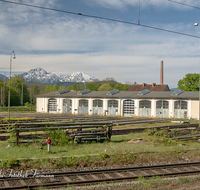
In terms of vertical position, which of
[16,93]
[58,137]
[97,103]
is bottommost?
[58,137]

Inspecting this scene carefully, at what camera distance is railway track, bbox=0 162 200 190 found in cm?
683

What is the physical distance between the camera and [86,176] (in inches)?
307

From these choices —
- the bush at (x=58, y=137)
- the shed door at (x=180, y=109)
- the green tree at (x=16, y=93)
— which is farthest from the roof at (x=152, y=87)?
the bush at (x=58, y=137)

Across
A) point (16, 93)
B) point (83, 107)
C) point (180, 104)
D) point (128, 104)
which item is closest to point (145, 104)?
point (128, 104)

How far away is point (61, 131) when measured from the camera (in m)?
12.6

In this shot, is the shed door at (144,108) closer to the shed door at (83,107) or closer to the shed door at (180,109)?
the shed door at (180,109)

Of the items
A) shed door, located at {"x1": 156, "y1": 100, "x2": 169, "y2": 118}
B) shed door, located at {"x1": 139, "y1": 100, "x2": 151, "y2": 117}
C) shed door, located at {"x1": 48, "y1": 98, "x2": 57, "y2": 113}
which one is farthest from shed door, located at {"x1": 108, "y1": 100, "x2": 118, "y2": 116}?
shed door, located at {"x1": 48, "y1": 98, "x2": 57, "y2": 113}

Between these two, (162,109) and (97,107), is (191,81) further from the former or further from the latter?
(97,107)

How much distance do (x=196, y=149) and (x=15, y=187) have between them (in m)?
10.2

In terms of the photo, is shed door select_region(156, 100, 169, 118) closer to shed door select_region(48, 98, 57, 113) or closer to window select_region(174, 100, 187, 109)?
window select_region(174, 100, 187, 109)

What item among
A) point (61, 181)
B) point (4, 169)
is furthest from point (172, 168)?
point (4, 169)

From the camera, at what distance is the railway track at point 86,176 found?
6.83m

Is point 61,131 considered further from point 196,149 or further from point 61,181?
point 196,149

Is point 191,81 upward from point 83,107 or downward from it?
upward
